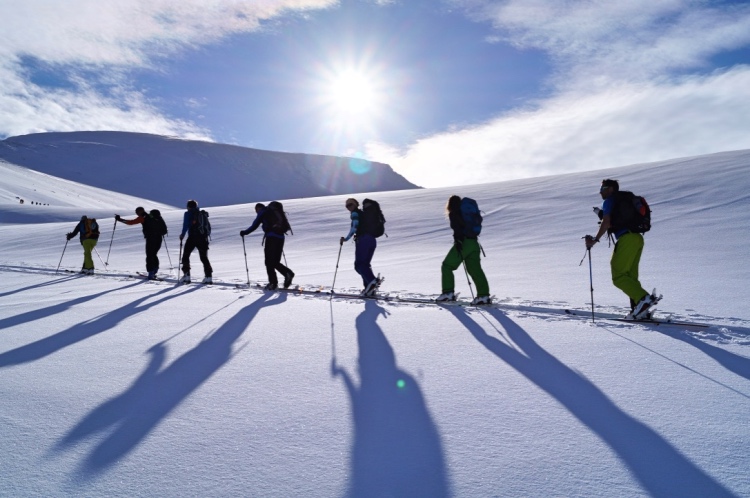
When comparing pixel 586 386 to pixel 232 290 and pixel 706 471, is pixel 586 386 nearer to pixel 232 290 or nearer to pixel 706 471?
pixel 706 471

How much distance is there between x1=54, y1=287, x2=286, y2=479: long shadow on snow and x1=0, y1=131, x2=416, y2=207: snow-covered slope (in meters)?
101

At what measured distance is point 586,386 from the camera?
122 inches

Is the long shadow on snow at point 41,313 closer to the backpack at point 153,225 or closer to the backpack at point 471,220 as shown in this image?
the backpack at point 153,225

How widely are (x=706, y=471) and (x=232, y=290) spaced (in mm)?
7653

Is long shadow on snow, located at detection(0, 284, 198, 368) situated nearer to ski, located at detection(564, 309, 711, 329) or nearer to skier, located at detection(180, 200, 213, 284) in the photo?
skier, located at detection(180, 200, 213, 284)

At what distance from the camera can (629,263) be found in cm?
513

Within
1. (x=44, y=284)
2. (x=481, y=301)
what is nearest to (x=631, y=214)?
(x=481, y=301)

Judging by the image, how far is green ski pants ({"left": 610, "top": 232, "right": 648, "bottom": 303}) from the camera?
→ 510 centimetres

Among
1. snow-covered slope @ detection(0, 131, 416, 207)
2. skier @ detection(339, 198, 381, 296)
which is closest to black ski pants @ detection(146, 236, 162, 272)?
skier @ detection(339, 198, 381, 296)

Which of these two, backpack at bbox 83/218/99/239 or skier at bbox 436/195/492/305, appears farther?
backpack at bbox 83/218/99/239

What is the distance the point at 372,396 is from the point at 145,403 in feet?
5.05

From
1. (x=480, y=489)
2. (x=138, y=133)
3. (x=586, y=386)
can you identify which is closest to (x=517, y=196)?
(x=586, y=386)

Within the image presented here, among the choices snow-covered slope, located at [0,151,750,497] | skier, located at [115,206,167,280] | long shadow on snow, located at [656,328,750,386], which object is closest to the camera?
snow-covered slope, located at [0,151,750,497]

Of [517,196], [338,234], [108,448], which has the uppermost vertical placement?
[517,196]
